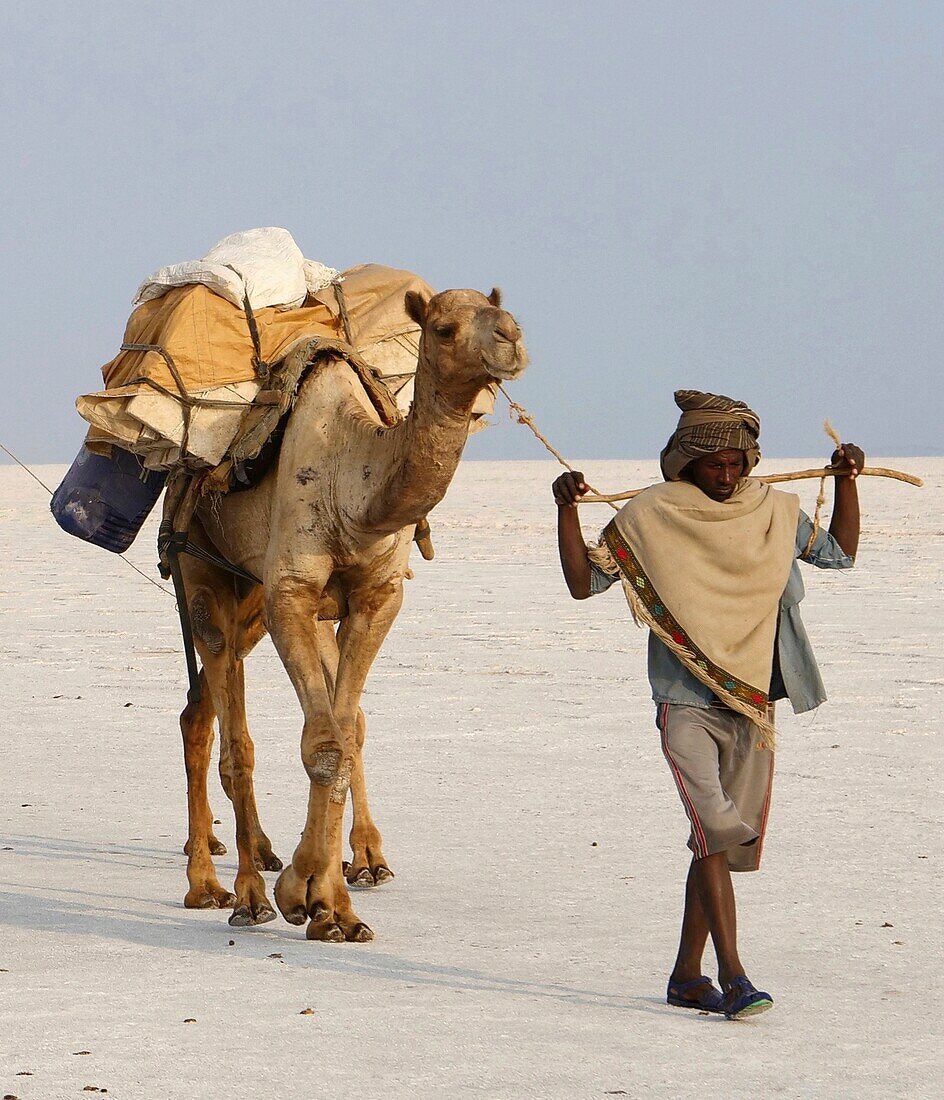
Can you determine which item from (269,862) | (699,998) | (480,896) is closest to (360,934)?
(480,896)

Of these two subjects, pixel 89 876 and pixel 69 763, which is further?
pixel 69 763

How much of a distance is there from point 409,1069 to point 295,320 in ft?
13.4

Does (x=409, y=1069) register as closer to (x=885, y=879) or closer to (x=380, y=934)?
(x=380, y=934)

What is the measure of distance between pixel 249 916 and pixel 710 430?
9.90 ft

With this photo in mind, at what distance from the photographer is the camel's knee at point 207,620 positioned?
27.8 ft

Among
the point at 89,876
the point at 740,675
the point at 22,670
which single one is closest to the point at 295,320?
the point at 89,876

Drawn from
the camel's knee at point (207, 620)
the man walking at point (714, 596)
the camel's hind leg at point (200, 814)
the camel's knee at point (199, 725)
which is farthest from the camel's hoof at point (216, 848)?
the man walking at point (714, 596)

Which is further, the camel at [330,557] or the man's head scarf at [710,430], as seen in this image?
the camel at [330,557]

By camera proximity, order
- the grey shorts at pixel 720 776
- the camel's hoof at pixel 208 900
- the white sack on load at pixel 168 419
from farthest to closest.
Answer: the camel's hoof at pixel 208 900
the white sack on load at pixel 168 419
the grey shorts at pixel 720 776

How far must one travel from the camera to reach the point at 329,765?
286 inches

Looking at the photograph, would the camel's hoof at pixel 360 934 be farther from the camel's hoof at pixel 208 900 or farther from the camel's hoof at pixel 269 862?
the camel's hoof at pixel 269 862

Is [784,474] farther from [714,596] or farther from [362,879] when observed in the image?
[362,879]

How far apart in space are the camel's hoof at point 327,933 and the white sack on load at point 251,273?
284 cm

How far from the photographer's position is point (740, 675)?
19.8 ft
